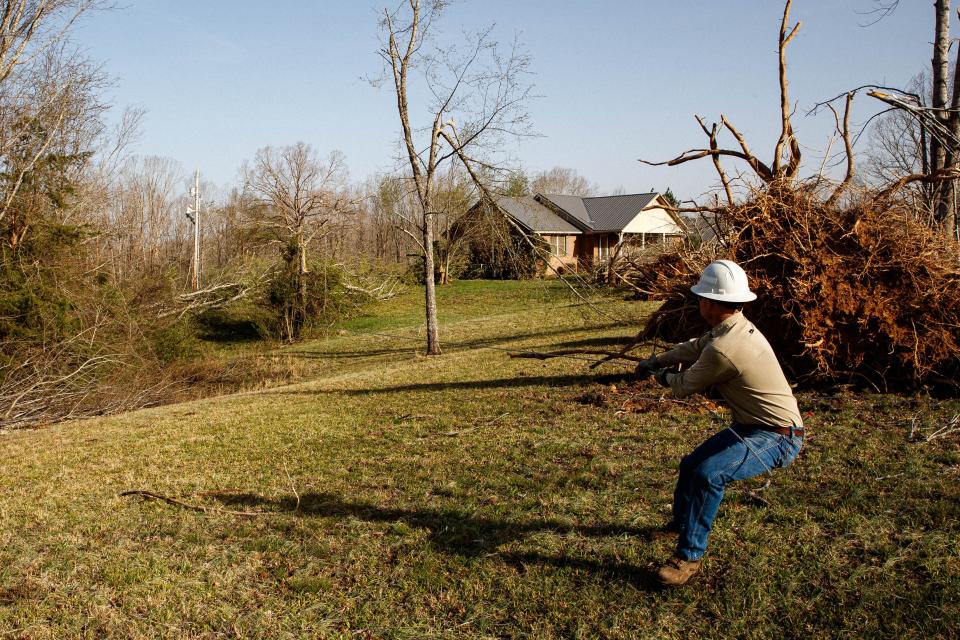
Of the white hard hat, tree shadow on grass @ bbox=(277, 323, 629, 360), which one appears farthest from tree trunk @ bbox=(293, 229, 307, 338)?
the white hard hat

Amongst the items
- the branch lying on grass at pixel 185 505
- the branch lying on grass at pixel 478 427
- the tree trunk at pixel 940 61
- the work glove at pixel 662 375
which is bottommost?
the branch lying on grass at pixel 185 505

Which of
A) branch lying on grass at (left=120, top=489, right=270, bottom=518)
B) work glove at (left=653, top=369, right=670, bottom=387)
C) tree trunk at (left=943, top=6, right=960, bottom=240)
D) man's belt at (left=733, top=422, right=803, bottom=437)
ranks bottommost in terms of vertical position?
branch lying on grass at (left=120, top=489, right=270, bottom=518)

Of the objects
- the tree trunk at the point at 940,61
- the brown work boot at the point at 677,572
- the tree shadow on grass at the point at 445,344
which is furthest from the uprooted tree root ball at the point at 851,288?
the tree shadow on grass at the point at 445,344

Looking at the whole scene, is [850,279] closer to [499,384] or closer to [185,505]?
[499,384]

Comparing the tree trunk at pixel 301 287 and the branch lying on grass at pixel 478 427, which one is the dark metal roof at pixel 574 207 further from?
the branch lying on grass at pixel 478 427

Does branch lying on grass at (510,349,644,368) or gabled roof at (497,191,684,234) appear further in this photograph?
gabled roof at (497,191,684,234)

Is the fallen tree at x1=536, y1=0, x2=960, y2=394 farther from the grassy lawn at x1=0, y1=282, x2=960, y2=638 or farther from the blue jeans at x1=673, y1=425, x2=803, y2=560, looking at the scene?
the blue jeans at x1=673, y1=425, x2=803, y2=560

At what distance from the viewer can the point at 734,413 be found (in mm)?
4145

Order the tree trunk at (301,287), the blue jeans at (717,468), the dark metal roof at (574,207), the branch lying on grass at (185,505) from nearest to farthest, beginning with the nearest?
the blue jeans at (717,468) < the branch lying on grass at (185,505) < the tree trunk at (301,287) < the dark metal roof at (574,207)

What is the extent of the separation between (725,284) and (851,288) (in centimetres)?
499

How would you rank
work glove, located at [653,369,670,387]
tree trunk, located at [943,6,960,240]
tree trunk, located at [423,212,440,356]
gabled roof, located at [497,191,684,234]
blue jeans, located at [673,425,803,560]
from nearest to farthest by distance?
blue jeans, located at [673,425,803,560] < work glove, located at [653,369,670,387] < tree trunk, located at [943,6,960,240] < tree trunk, located at [423,212,440,356] < gabled roof, located at [497,191,684,234]

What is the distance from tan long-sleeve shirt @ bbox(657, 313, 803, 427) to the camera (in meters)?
3.96

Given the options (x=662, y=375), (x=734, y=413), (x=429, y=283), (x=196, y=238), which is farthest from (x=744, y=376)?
(x=196, y=238)

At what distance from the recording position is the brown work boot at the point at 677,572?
404cm
